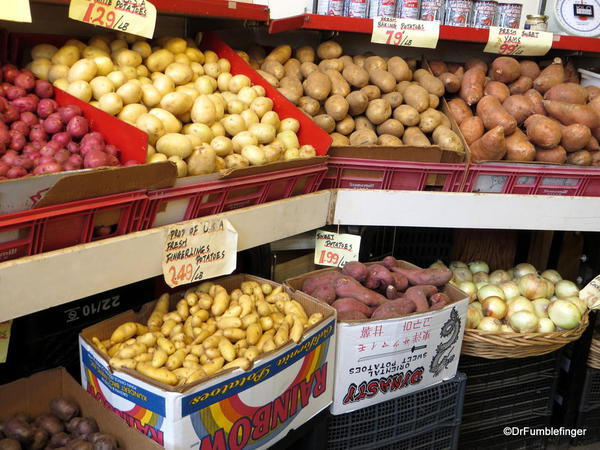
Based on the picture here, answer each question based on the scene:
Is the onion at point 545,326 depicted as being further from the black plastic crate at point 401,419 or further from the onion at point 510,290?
the black plastic crate at point 401,419

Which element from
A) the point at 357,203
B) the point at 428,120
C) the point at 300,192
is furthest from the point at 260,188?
the point at 428,120

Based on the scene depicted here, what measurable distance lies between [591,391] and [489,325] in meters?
0.81

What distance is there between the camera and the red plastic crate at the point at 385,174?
7.34 ft

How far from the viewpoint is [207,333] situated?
177cm

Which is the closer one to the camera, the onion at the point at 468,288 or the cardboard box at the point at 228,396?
the cardboard box at the point at 228,396

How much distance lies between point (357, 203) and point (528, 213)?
791 millimetres

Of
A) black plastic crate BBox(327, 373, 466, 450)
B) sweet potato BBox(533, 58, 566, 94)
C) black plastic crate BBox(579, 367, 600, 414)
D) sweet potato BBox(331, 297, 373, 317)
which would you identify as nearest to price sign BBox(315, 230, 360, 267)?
sweet potato BBox(331, 297, 373, 317)

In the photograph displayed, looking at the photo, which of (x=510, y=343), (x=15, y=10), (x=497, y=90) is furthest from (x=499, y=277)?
(x=15, y=10)

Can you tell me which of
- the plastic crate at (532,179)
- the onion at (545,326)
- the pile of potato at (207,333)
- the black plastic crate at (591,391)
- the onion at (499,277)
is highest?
the plastic crate at (532,179)

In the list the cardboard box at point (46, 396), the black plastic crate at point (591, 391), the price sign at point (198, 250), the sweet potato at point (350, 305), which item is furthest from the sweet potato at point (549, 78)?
the cardboard box at point (46, 396)

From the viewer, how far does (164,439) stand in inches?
56.3

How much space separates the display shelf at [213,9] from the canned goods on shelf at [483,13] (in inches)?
46.0

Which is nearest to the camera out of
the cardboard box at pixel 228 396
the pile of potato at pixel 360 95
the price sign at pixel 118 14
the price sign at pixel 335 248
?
the cardboard box at pixel 228 396

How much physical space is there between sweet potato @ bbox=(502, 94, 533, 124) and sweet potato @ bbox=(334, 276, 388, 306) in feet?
4.37
